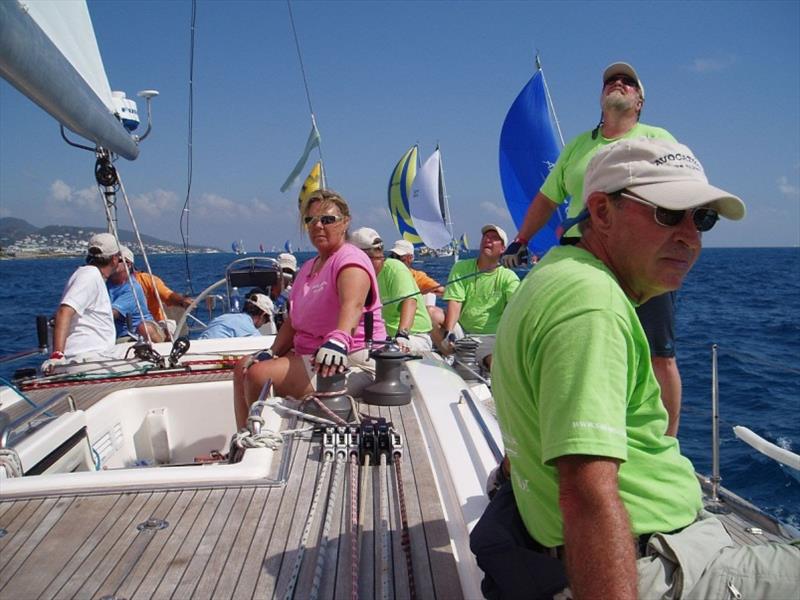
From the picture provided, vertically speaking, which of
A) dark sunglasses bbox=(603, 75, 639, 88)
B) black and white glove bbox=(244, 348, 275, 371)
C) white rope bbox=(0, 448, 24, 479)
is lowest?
white rope bbox=(0, 448, 24, 479)

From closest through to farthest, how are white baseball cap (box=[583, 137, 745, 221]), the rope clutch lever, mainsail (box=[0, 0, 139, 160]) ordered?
white baseball cap (box=[583, 137, 745, 221]), mainsail (box=[0, 0, 139, 160]), the rope clutch lever

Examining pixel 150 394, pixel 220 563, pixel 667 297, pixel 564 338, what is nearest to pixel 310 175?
pixel 150 394

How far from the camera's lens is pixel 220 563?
1599 mm

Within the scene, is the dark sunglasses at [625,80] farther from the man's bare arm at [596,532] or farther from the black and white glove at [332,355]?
the man's bare arm at [596,532]

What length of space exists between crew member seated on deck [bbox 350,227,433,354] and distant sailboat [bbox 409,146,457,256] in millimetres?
14835

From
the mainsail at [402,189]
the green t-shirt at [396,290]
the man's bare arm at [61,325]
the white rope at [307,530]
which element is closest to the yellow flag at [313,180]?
the green t-shirt at [396,290]

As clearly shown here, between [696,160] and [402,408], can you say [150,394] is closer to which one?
[402,408]

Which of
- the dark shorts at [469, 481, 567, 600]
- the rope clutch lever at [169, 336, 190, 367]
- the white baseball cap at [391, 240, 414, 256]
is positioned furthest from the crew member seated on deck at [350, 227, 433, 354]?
the dark shorts at [469, 481, 567, 600]

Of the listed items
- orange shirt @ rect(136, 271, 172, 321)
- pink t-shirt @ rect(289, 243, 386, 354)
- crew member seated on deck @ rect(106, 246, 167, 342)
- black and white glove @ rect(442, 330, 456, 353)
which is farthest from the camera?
orange shirt @ rect(136, 271, 172, 321)

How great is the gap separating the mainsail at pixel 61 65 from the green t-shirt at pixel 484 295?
9.42ft

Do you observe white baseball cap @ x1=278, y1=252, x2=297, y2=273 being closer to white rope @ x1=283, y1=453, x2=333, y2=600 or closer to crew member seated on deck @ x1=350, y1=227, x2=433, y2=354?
crew member seated on deck @ x1=350, y1=227, x2=433, y2=354

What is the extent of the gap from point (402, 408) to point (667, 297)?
129 cm

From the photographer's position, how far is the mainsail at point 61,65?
1903 millimetres

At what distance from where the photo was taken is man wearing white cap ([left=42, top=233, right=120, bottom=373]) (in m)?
3.97
